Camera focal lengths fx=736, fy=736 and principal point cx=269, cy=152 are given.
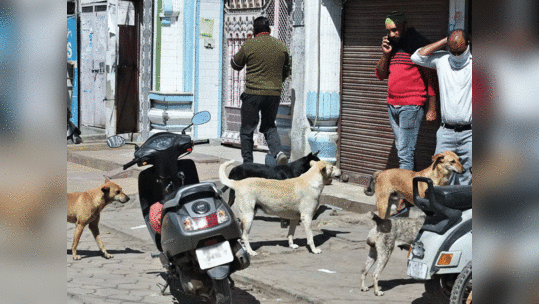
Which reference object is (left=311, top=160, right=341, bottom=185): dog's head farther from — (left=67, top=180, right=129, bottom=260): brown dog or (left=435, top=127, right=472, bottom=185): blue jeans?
(left=67, top=180, right=129, bottom=260): brown dog

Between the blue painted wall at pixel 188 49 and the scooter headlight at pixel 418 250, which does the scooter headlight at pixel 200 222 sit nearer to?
the scooter headlight at pixel 418 250

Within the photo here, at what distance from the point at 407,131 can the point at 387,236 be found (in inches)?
122

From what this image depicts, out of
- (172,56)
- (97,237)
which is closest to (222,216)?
(97,237)

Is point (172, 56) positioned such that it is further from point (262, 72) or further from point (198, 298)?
point (198, 298)

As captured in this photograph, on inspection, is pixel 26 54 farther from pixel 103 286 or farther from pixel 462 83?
pixel 462 83

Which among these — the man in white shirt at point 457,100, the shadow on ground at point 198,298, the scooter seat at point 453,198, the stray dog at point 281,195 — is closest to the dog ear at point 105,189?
the stray dog at point 281,195

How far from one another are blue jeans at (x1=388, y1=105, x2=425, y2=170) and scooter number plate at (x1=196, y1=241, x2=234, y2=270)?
4.12 meters

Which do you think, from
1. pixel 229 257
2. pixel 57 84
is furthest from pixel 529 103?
pixel 229 257

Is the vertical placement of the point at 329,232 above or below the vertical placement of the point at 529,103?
below

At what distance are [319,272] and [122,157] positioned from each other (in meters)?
7.17

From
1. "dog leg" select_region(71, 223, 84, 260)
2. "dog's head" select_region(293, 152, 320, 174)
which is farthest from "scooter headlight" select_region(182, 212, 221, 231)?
"dog's head" select_region(293, 152, 320, 174)

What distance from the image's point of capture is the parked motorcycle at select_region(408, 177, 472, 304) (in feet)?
13.8

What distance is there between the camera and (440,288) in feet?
15.8

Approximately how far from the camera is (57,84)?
98 centimetres
